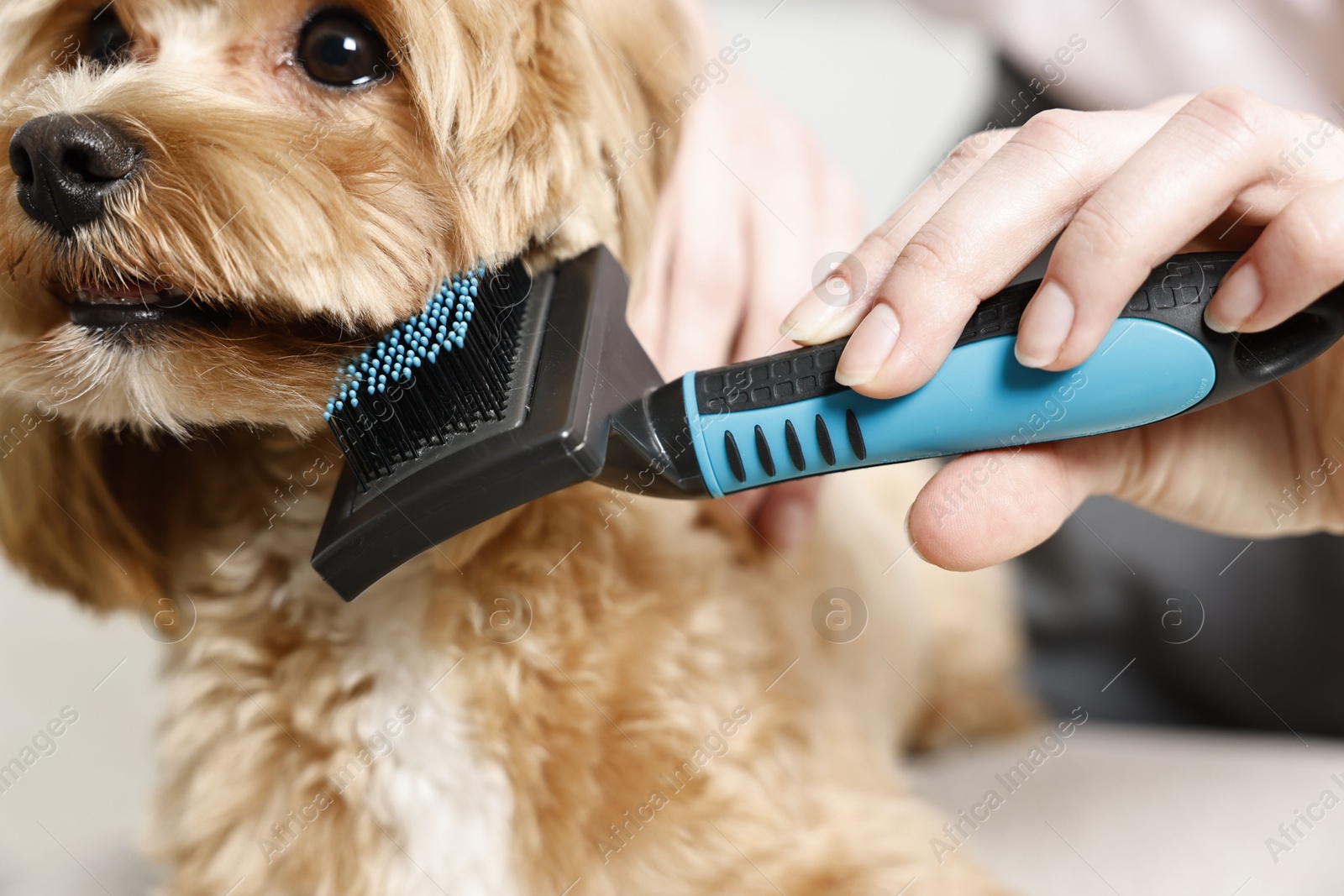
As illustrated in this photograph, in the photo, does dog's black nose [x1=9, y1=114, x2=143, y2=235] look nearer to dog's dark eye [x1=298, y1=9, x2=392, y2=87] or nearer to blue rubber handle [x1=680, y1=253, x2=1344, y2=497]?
dog's dark eye [x1=298, y1=9, x2=392, y2=87]

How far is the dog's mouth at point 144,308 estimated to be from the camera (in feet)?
2.48

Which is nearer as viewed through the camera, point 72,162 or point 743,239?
point 72,162

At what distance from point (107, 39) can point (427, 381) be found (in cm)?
52

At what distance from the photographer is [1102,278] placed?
2.12ft

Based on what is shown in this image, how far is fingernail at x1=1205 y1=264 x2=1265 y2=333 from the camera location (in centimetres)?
62

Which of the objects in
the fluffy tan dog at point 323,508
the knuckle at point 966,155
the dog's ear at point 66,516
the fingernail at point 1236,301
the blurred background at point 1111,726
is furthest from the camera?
the blurred background at point 1111,726

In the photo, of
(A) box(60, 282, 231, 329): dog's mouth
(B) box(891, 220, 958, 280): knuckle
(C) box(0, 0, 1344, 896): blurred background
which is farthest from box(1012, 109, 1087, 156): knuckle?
(C) box(0, 0, 1344, 896): blurred background

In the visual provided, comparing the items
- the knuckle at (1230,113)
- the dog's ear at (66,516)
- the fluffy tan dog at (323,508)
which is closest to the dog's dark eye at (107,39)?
the fluffy tan dog at (323,508)

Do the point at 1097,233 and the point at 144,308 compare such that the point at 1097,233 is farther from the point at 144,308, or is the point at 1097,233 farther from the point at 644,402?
the point at 144,308

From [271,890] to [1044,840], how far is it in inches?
34.2

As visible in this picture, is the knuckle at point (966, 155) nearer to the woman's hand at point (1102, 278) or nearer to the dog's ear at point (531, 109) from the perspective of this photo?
the woman's hand at point (1102, 278)

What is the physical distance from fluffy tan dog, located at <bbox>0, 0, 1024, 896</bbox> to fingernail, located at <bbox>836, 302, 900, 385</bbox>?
0.29 meters

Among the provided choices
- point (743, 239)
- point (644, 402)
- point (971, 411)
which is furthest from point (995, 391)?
point (743, 239)

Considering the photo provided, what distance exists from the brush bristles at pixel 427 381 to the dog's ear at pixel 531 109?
0.06 meters
